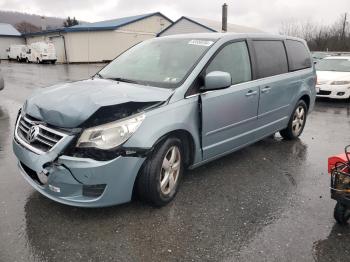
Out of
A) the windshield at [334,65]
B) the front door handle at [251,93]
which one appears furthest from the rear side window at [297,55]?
the windshield at [334,65]

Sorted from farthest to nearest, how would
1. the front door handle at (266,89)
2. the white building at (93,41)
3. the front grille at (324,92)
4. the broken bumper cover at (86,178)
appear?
the white building at (93,41), the front grille at (324,92), the front door handle at (266,89), the broken bumper cover at (86,178)

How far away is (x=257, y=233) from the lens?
312 cm

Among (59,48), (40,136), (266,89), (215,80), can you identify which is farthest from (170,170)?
(59,48)

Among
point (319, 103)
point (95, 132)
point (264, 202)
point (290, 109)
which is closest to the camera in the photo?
point (95, 132)

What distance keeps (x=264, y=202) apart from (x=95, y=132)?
196cm

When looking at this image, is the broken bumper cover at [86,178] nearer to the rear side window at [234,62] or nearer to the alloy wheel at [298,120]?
the rear side window at [234,62]

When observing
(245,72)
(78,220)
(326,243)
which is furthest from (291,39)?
(78,220)

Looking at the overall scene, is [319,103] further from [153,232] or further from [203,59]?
[153,232]

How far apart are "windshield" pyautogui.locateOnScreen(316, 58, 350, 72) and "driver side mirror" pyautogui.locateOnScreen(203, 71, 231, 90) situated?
9.09 meters

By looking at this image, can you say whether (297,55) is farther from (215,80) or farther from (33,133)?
(33,133)

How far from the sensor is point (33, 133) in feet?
10.4

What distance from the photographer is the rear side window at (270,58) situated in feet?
15.6

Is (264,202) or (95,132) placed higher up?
(95,132)

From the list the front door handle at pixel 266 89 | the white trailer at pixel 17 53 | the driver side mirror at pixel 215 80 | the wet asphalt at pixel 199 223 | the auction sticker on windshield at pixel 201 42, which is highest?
the auction sticker on windshield at pixel 201 42
